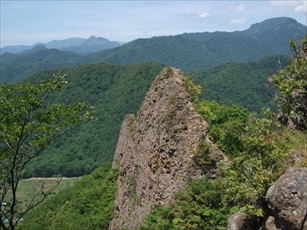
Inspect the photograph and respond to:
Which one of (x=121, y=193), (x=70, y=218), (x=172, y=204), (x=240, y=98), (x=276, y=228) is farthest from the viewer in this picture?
(x=240, y=98)

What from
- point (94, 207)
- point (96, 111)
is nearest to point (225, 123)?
point (94, 207)

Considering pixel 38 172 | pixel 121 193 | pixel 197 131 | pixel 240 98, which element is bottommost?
pixel 38 172

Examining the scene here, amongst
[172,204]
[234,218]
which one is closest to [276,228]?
[234,218]

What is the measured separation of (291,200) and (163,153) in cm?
795

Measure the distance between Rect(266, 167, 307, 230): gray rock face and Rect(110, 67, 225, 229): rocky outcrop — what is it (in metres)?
5.11

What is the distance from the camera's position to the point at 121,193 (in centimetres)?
1806

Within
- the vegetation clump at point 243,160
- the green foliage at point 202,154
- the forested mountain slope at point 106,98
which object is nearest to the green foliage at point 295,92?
the vegetation clump at point 243,160

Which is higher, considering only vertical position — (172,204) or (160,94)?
(160,94)

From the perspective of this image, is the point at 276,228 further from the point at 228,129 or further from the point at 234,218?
the point at 228,129

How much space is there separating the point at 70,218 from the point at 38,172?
3270 inches

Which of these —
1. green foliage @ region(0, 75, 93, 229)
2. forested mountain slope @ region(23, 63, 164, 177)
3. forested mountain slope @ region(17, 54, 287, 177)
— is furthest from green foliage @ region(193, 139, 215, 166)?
forested mountain slope @ region(17, 54, 287, 177)

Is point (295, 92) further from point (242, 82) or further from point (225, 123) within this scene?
point (242, 82)

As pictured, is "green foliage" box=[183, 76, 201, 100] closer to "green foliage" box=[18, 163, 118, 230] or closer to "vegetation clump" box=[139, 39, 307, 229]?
"vegetation clump" box=[139, 39, 307, 229]

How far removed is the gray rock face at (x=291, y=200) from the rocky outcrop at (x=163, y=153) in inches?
201
